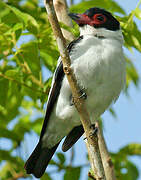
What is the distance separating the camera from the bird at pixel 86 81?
412 centimetres

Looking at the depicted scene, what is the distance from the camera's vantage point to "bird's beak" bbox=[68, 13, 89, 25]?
4.27m

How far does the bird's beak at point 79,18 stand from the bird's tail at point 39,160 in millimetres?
1491

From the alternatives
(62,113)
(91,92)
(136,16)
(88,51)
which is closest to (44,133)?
(62,113)

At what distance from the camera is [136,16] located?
12.9 ft

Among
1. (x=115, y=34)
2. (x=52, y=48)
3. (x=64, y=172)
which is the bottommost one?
(x=64, y=172)

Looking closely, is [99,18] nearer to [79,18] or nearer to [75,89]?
[79,18]

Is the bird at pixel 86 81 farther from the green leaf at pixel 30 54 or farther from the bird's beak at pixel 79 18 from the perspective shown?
the green leaf at pixel 30 54

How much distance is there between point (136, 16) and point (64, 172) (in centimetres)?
178

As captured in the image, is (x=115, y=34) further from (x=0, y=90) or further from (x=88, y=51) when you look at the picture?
(x=0, y=90)

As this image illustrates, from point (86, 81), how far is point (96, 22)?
34.6 inches

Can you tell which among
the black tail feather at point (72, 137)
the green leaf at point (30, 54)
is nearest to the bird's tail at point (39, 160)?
the black tail feather at point (72, 137)

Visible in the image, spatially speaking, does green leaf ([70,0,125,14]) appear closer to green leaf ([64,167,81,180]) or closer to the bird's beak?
the bird's beak

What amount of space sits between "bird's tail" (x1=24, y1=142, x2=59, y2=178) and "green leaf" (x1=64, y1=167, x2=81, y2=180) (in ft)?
1.21

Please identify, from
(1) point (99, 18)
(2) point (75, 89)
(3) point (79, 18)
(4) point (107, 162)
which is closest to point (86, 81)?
(3) point (79, 18)
